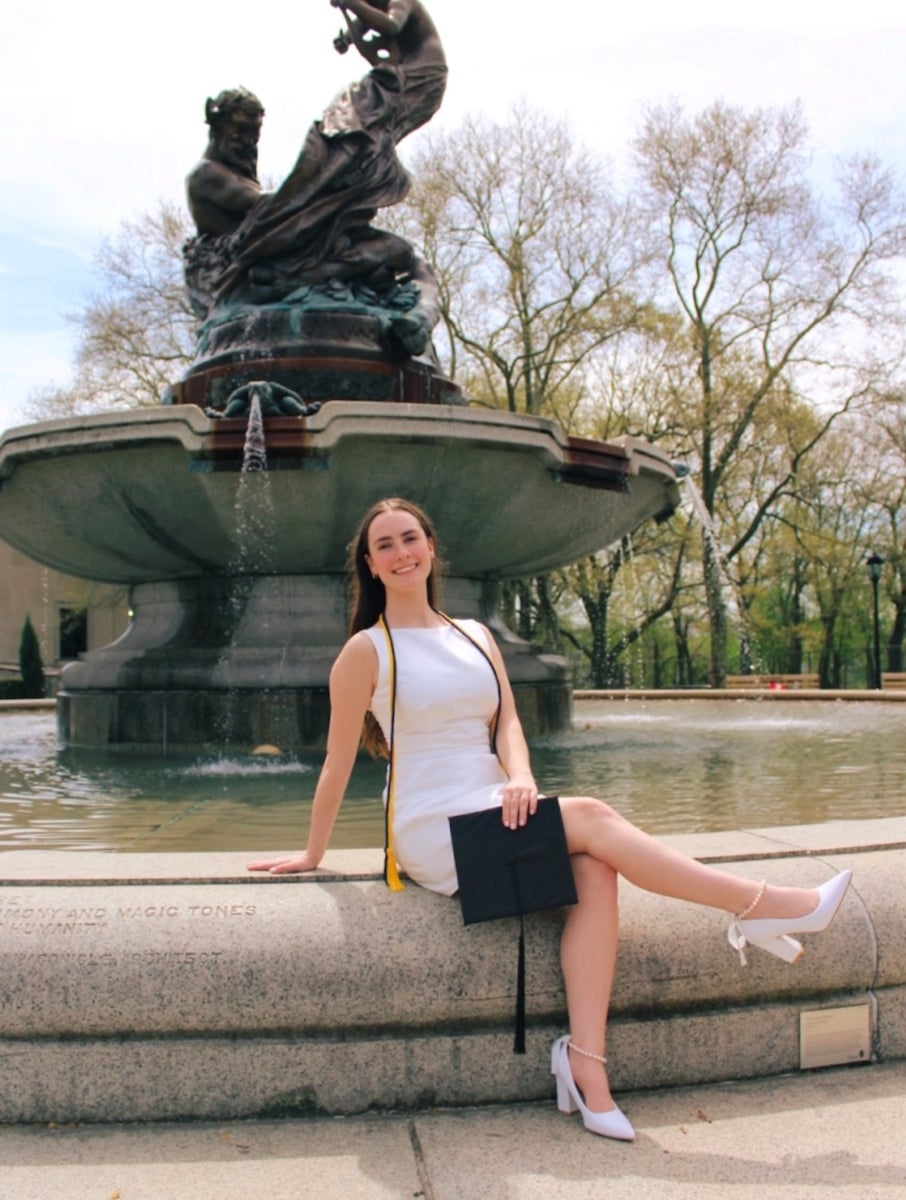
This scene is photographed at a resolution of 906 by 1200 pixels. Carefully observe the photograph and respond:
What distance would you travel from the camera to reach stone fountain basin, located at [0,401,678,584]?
7289 millimetres

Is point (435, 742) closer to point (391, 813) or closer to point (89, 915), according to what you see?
point (391, 813)

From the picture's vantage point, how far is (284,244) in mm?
9328

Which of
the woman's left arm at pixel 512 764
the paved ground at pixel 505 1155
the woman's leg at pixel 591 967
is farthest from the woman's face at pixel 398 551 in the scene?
the paved ground at pixel 505 1155

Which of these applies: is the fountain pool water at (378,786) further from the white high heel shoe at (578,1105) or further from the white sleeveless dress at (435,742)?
the white high heel shoe at (578,1105)

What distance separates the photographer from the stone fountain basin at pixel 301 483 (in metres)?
7.29

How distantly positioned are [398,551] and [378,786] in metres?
3.42

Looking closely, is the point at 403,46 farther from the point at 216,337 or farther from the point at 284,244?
the point at 216,337

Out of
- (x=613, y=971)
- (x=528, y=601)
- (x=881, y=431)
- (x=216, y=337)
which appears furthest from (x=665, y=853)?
(x=881, y=431)

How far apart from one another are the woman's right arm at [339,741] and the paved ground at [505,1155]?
0.65 m

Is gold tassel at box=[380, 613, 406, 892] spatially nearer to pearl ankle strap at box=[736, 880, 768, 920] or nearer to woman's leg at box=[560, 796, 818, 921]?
woman's leg at box=[560, 796, 818, 921]

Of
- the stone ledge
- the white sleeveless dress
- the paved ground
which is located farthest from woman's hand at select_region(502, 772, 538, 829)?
the paved ground

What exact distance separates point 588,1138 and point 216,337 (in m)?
7.90

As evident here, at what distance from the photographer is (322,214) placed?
9.35 meters

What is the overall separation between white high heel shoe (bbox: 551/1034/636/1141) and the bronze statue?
279 inches
